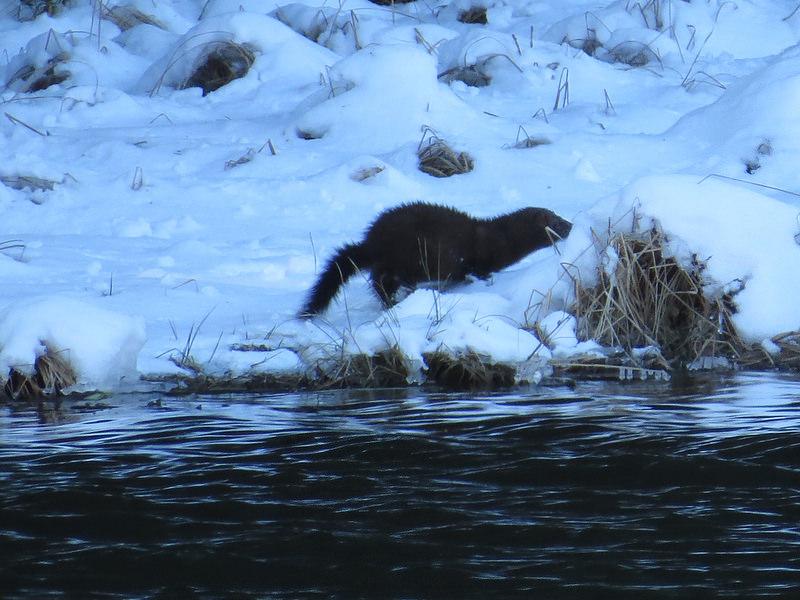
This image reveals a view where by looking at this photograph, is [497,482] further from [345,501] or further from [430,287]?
[430,287]

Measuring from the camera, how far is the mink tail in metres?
7.14

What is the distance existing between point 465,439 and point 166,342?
226 cm

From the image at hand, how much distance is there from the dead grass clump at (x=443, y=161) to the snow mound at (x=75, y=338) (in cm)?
398

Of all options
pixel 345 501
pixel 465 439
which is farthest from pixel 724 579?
pixel 465 439

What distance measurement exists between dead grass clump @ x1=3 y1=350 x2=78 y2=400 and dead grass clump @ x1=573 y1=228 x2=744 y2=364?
256 cm

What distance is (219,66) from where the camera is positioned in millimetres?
12172

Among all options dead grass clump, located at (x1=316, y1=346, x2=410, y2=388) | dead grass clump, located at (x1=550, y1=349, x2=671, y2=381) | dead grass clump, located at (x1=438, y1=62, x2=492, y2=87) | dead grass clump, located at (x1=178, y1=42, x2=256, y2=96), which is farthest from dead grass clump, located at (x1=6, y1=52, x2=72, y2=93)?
dead grass clump, located at (x1=550, y1=349, x2=671, y2=381)

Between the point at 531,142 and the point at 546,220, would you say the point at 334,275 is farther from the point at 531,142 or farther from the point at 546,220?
the point at 531,142

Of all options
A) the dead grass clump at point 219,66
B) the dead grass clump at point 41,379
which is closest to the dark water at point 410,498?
the dead grass clump at point 41,379

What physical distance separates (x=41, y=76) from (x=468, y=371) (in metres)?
7.44

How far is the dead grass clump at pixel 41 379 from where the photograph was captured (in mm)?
6055

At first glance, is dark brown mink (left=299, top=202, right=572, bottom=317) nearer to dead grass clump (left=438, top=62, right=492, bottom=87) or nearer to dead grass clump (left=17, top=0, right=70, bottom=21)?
dead grass clump (left=438, top=62, right=492, bottom=87)

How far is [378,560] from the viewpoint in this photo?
3621 millimetres

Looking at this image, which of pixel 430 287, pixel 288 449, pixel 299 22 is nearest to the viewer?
pixel 288 449
